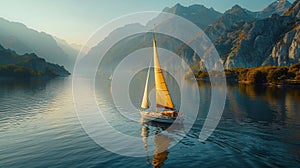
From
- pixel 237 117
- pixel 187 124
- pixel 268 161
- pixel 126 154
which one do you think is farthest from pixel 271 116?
pixel 126 154

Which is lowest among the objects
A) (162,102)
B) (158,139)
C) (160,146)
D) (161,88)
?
(160,146)

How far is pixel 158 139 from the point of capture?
1666 inches

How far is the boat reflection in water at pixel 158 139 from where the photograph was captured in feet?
Answer: 105

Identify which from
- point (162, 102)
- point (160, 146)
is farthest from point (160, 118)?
point (160, 146)

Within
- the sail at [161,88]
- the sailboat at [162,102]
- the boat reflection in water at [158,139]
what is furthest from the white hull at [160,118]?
the sail at [161,88]

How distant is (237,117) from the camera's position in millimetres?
63062

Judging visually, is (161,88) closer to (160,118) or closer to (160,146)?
(160,118)

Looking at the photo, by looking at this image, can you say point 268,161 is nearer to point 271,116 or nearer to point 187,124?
point 187,124

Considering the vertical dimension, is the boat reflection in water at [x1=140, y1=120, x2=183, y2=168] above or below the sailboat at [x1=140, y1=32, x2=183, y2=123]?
below

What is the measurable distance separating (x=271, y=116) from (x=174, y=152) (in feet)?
142

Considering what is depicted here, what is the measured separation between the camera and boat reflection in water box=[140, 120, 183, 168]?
3209 cm

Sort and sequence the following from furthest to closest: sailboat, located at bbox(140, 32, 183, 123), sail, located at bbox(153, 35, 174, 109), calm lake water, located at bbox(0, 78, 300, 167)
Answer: sail, located at bbox(153, 35, 174, 109) → sailboat, located at bbox(140, 32, 183, 123) → calm lake water, located at bbox(0, 78, 300, 167)

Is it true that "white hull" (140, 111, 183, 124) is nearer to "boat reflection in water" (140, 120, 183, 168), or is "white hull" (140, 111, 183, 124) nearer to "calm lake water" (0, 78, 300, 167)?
"boat reflection in water" (140, 120, 183, 168)

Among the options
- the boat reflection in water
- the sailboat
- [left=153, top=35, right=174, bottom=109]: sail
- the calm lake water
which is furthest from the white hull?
[left=153, top=35, right=174, bottom=109]: sail
